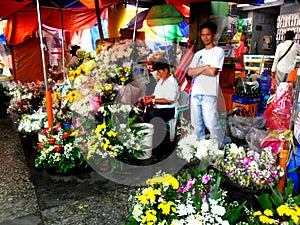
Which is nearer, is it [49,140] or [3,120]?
[49,140]

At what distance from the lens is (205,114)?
13.6 feet

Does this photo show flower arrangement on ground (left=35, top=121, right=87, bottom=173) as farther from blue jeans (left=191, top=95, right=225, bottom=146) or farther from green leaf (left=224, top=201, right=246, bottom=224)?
green leaf (left=224, top=201, right=246, bottom=224)

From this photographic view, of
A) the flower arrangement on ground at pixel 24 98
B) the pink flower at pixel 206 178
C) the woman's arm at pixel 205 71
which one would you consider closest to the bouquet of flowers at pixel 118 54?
the woman's arm at pixel 205 71

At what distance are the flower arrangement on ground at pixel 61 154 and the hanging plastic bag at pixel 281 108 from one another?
11.4 ft

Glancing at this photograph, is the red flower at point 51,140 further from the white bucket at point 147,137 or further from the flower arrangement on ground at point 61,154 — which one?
the white bucket at point 147,137

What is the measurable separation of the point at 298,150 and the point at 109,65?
2892 mm

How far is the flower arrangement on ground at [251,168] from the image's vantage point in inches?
93.9

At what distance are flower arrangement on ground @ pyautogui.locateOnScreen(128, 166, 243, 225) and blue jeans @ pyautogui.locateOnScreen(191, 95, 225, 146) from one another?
5.40 feet

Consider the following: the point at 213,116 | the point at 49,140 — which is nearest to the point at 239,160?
the point at 213,116

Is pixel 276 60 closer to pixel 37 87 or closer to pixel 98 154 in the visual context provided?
pixel 98 154

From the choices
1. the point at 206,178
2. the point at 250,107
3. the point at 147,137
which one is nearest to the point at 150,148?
the point at 147,137

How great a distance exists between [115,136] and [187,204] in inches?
77.5

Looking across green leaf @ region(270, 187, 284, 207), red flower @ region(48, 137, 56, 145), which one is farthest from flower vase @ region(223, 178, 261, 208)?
red flower @ region(48, 137, 56, 145)

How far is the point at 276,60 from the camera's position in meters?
7.23
